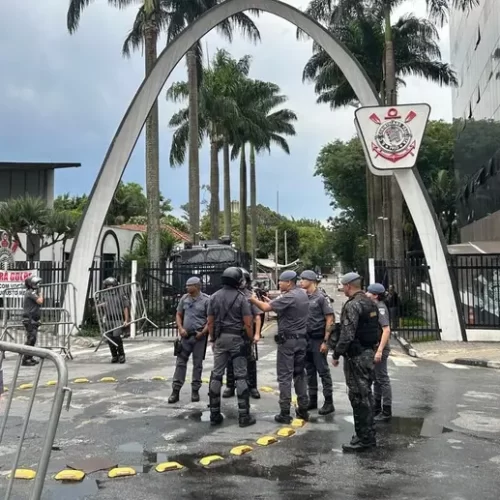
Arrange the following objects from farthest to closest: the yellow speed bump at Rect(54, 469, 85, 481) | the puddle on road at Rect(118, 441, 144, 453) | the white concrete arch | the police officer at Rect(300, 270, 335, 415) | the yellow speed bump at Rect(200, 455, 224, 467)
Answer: the white concrete arch < the police officer at Rect(300, 270, 335, 415) < the puddle on road at Rect(118, 441, 144, 453) < the yellow speed bump at Rect(200, 455, 224, 467) < the yellow speed bump at Rect(54, 469, 85, 481)

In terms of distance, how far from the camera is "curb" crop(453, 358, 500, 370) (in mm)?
12791

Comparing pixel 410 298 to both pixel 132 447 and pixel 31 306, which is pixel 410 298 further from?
pixel 132 447

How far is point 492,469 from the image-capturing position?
5445 mm

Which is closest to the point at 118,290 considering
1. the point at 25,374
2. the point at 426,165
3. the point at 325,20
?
the point at 25,374

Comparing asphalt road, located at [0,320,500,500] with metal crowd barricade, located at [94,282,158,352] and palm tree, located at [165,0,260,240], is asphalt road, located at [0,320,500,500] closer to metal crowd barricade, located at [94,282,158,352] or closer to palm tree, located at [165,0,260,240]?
metal crowd barricade, located at [94,282,158,352]

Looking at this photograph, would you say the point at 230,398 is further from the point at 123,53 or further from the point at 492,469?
the point at 123,53

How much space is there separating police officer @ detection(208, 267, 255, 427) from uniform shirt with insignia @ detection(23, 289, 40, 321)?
241 inches

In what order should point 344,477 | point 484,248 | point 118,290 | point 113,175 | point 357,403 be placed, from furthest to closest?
1. point 484,248
2. point 113,175
3. point 118,290
4. point 357,403
5. point 344,477

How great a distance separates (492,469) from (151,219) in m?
18.5

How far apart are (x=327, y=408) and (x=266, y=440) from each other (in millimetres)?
1623

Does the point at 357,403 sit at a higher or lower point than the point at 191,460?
higher

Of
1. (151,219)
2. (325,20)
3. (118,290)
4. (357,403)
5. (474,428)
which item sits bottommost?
(474,428)

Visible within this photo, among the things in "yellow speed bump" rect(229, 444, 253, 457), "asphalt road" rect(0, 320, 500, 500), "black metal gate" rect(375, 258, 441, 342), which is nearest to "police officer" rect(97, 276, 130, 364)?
"asphalt road" rect(0, 320, 500, 500)

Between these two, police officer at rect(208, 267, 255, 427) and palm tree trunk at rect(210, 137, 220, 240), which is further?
palm tree trunk at rect(210, 137, 220, 240)
